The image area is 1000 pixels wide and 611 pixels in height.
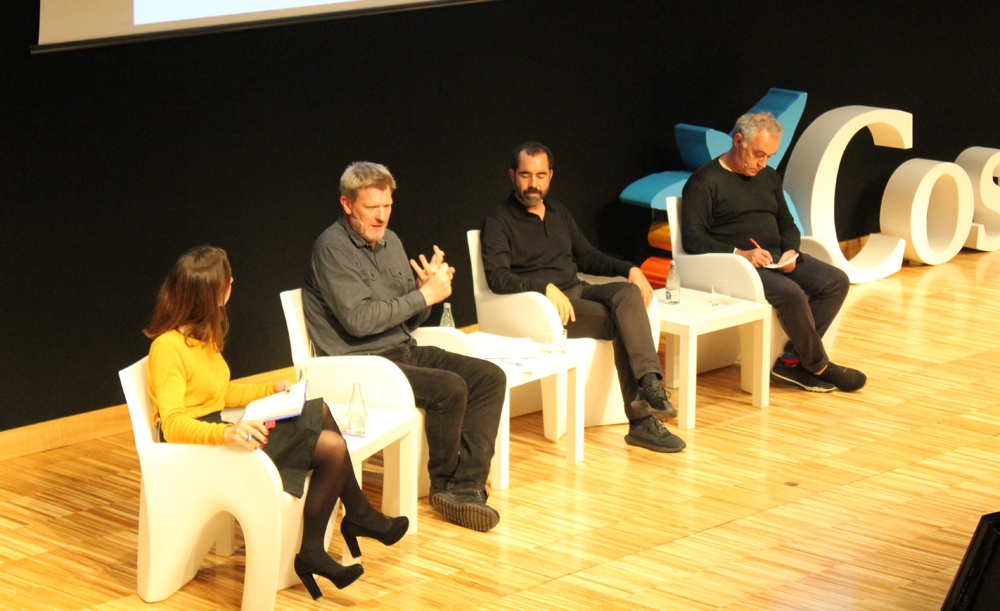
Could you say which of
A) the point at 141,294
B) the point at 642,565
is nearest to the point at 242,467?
the point at 642,565

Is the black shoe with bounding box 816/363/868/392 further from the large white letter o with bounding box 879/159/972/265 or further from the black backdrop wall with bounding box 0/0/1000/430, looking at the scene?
the large white letter o with bounding box 879/159/972/265

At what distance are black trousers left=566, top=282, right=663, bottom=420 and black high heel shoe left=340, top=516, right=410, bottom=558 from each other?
1.49 m

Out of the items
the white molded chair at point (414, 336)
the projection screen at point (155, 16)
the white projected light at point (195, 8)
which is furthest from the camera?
the white projected light at point (195, 8)

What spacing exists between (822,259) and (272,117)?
2972 mm

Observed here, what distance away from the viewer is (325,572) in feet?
13.2

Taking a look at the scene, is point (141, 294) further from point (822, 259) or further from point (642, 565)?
point (822, 259)

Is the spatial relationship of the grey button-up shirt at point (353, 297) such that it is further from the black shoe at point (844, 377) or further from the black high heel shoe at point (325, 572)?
the black shoe at point (844, 377)

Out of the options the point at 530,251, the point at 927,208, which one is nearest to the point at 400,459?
the point at 530,251

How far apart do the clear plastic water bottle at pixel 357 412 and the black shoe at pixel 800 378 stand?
2.67 metres

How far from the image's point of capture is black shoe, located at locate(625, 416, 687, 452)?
543 centimetres

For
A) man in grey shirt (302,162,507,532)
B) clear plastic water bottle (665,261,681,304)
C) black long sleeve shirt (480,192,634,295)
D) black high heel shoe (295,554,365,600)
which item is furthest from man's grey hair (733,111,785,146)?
black high heel shoe (295,554,365,600)

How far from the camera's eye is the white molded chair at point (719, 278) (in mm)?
6090

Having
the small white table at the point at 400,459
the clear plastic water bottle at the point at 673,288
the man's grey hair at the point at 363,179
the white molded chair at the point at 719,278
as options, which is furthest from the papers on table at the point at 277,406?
the white molded chair at the point at 719,278

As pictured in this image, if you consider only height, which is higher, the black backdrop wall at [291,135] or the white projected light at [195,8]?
the white projected light at [195,8]
